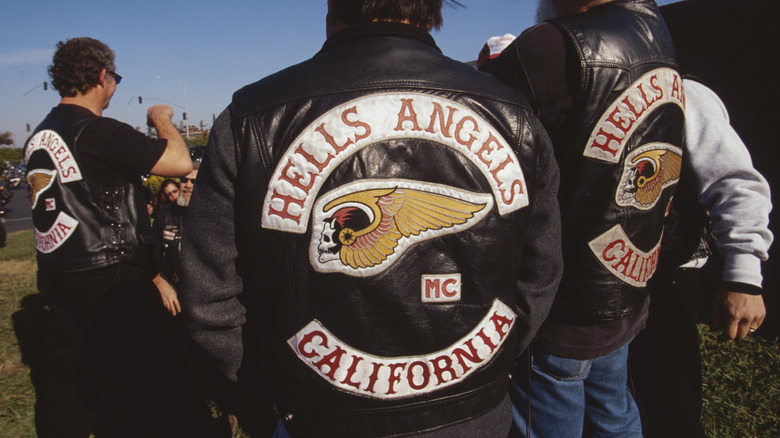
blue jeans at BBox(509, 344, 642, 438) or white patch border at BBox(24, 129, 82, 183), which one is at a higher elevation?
white patch border at BBox(24, 129, 82, 183)

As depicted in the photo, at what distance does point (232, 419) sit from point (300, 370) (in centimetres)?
197

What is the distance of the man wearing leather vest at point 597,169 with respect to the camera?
1.31m

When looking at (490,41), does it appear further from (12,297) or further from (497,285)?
(12,297)

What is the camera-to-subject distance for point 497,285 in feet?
3.87

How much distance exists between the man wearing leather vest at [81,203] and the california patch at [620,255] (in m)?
1.98

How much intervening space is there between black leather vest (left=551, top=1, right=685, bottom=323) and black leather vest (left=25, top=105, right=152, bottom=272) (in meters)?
2.11

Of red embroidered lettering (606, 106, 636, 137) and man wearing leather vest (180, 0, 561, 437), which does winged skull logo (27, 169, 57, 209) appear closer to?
man wearing leather vest (180, 0, 561, 437)

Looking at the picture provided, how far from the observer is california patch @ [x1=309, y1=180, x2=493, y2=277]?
1073 millimetres

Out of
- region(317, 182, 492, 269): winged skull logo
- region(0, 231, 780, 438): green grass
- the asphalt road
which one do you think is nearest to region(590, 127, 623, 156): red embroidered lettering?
region(317, 182, 492, 269): winged skull logo

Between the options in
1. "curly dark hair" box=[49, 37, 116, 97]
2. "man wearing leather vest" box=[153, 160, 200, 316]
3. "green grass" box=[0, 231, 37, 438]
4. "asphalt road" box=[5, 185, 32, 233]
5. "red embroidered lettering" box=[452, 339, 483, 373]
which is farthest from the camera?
"asphalt road" box=[5, 185, 32, 233]

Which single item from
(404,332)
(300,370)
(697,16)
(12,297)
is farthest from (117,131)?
(697,16)

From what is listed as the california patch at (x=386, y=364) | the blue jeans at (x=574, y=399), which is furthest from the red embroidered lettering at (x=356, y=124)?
the blue jeans at (x=574, y=399)

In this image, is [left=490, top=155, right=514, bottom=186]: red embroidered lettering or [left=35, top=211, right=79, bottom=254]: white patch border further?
[left=35, top=211, right=79, bottom=254]: white patch border

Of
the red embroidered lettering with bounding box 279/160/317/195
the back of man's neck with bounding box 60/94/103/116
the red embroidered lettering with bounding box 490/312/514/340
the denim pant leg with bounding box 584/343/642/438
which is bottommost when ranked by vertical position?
the denim pant leg with bounding box 584/343/642/438
